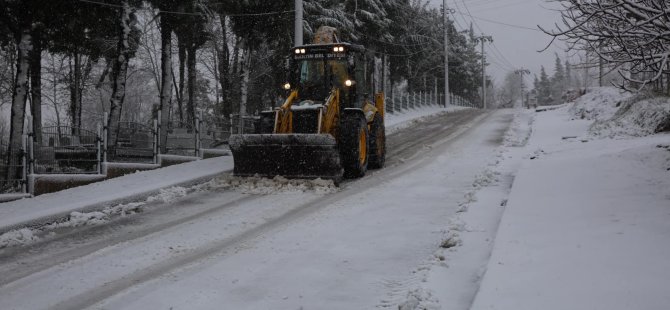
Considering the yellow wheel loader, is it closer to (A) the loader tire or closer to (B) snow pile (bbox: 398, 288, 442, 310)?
(A) the loader tire

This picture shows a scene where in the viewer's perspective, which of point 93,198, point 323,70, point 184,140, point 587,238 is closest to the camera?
point 587,238

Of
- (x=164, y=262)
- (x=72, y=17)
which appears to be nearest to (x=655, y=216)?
(x=164, y=262)

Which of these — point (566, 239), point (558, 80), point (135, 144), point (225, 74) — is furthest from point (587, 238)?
point (558, 80)

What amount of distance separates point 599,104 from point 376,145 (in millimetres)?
12798

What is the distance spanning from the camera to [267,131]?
11.2 metres

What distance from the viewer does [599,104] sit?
2031cm

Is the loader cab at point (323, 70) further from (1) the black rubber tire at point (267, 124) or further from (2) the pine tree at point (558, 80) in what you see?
(2) the pine tree at point (558, 80)

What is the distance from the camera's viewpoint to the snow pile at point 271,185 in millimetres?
9406

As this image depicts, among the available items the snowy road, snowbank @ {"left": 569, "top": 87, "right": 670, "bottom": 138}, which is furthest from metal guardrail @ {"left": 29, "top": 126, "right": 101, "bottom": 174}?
snowbank @ {"left": 569, "top": 87, "right": 670, "bottom": 138}

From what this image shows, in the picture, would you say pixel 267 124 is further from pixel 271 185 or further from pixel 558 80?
pixel 558 80

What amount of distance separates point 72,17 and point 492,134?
14628 millimetres

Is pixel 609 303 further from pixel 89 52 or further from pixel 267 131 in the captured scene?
pixel 89 52

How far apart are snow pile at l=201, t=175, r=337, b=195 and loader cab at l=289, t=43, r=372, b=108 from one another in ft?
7.28

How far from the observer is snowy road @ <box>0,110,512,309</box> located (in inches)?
179
